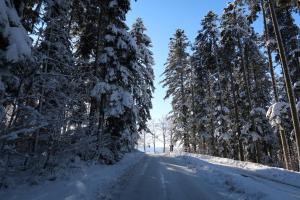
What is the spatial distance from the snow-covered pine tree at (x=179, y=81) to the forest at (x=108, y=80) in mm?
152

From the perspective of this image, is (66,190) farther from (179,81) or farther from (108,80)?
(179,81)

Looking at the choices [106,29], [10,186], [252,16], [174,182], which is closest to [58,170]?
[10,186]

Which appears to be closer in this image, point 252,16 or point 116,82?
point 116,82

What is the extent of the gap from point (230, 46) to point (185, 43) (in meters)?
14.6

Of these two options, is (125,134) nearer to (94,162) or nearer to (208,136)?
(94,162)

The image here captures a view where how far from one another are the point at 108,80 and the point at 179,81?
2422 cm

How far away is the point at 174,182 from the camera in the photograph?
40.4 feet

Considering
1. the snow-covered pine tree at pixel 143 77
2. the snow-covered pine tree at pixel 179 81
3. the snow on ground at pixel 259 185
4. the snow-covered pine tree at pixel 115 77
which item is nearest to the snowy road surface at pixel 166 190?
the snow on ground at pixel 259 185

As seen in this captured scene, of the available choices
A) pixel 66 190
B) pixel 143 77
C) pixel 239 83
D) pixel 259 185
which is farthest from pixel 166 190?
pixel 239 83

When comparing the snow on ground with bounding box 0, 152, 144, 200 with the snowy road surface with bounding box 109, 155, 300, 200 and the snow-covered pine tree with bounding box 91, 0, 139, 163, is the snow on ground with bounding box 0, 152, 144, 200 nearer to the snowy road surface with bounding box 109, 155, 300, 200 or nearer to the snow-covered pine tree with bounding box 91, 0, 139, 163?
the snowy road surface with bounding box 109, 155, 300, 200

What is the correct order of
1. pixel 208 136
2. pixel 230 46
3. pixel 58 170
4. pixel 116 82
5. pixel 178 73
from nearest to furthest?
pixel 58 170 → pixel 116 82 → pixel 230 46 → pixel 208 136 → pixel 178 73

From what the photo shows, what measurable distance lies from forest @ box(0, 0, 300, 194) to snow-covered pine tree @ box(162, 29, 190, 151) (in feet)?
0.50

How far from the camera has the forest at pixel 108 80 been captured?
8844mm

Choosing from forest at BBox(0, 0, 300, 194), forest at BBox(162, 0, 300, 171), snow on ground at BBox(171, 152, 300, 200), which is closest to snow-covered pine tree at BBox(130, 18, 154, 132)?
forest at BBox(0, 0, 300, 194)
